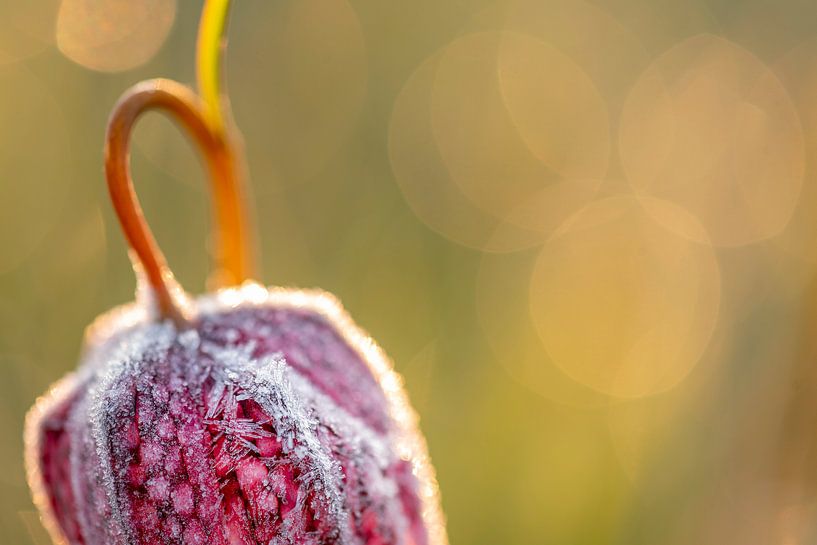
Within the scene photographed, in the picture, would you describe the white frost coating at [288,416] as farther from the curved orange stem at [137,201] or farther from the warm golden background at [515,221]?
the warm golden background at [515,221]

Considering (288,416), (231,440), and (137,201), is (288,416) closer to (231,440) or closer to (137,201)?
(231,440)

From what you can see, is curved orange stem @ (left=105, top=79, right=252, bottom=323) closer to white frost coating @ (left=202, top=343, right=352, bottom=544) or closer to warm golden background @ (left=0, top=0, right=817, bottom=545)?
white frost coating @ (left=202, top=343, right=352, bottom=544)

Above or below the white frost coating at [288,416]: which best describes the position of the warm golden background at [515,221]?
above

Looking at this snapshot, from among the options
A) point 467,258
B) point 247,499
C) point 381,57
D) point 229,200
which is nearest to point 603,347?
point 467,258

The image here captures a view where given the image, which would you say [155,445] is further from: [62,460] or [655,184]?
[655,184]

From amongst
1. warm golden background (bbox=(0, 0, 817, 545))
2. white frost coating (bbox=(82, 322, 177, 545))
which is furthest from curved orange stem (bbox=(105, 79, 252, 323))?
warm golden background (bbox=(0, 0, 817, 545))

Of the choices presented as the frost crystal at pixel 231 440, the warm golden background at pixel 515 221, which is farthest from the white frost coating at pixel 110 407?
the warm golden background at pixel 515 221

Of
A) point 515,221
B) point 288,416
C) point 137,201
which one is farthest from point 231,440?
point 515,221
